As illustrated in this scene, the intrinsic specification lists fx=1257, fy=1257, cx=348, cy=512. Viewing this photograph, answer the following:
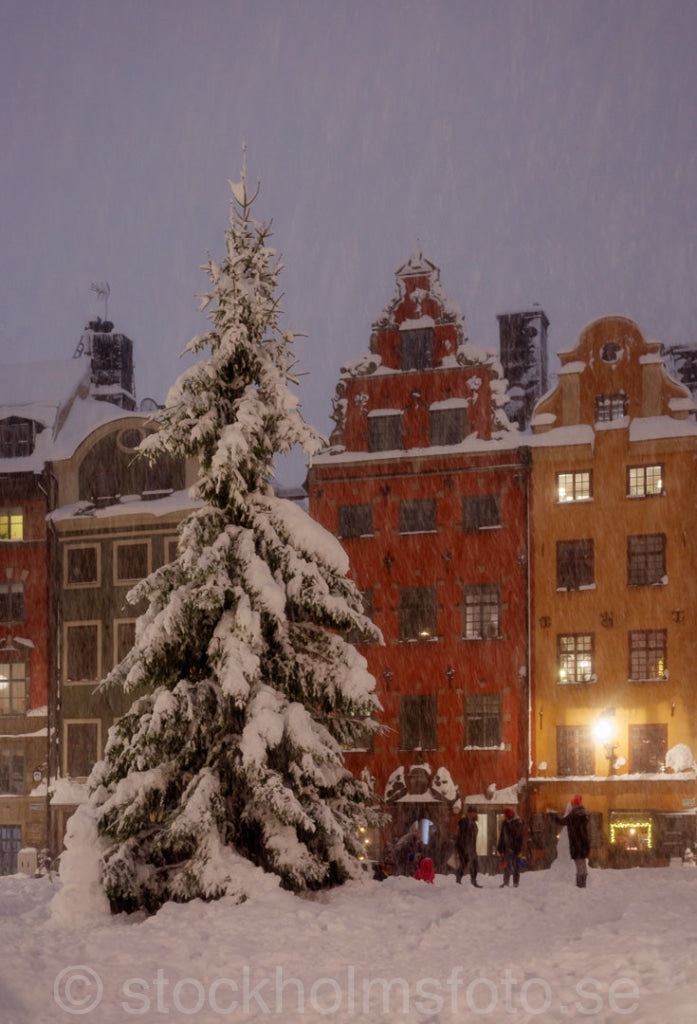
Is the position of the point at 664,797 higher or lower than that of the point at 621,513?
lower

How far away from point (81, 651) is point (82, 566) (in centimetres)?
295

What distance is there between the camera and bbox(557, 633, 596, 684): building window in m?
38.4

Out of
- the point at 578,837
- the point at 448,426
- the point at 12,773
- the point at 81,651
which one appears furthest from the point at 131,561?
the point at 578,837

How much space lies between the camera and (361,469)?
4112cm

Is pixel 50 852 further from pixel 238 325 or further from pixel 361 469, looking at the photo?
pixel 238 325

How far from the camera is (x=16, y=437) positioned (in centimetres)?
4591

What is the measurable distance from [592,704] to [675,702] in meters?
2.45

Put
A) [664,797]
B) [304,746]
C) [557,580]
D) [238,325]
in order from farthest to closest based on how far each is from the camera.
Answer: [557,580]
[664,797]
[238,325]
[304,746]

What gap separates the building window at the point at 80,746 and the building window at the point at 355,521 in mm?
10736

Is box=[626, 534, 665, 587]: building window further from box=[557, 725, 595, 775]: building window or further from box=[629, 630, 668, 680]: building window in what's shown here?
box=[557, 725, 595, 775]: building window

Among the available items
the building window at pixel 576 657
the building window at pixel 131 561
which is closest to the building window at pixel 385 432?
the building window at pixel 576 657

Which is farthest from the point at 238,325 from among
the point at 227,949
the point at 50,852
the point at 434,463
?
the point at 50,852

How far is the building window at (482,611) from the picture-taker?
3947 centimetres
